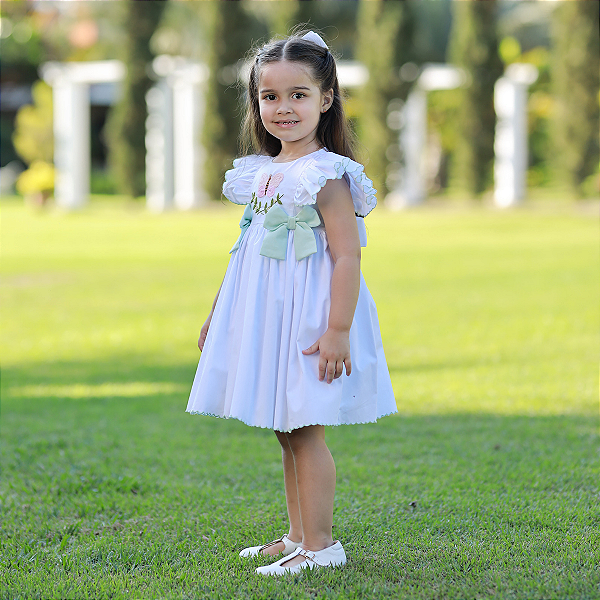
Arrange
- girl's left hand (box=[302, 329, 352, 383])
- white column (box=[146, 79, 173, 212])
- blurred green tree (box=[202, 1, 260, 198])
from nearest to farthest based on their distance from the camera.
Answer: girl's left hand (box=[302, 329, 352, 383]), blurred green tree (box=[202, 1, 260, 198]), white column (box=[146, 79, 173, 212])

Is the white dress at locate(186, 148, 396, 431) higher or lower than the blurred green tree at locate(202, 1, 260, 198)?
lower

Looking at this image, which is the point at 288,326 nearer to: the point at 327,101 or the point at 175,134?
the point at 327,101

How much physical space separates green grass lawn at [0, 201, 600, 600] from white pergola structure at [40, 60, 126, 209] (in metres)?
14.9

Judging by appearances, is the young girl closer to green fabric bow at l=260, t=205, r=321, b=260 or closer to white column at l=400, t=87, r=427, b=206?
green fabric bow at l=260, t=205, r=321, b=260

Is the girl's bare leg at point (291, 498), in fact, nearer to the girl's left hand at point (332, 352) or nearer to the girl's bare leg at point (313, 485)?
the girl's bare leg at point (313, 485)

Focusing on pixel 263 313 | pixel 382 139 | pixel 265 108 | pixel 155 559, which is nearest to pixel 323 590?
pixel 155 559

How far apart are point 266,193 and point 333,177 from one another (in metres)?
0.24

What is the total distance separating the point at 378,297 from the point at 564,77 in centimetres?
1258

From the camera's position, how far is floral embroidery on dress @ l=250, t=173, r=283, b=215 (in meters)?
2.41

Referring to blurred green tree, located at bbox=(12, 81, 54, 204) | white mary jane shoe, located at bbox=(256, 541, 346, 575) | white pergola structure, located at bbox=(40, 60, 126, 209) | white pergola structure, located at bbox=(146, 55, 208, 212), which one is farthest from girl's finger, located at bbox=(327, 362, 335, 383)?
blurred green tree, located at bbox=(12, 81, 54, 204)

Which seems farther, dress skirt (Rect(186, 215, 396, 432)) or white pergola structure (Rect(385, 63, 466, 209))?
white pergola structure (Rect(385, 63, 466, 209))

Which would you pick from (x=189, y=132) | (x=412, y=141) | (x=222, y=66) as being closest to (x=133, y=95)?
(x=189, y=132)

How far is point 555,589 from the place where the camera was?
2.18m

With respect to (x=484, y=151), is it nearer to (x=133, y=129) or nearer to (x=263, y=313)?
(x=133, y=129)
